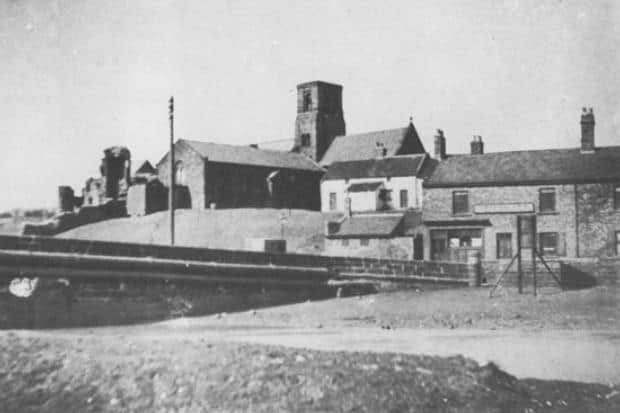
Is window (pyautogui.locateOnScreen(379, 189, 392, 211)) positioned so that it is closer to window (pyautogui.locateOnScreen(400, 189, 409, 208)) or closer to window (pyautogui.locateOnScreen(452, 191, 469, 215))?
window (pyautogui.locateOnScreen(400, 189, 409, 208))

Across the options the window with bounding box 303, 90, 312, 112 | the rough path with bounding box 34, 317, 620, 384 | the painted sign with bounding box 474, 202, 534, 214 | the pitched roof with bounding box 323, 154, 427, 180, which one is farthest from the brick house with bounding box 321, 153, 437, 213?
the rough path with bounding box 34, 317, 620, 384

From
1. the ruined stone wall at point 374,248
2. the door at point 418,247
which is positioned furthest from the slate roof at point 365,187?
the door at point 418,247

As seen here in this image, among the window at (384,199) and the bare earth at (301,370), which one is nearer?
the bare earth at (301,370)

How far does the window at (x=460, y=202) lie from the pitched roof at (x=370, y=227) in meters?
4.00

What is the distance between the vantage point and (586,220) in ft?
93.1

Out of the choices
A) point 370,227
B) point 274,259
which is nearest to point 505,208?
point 370,227

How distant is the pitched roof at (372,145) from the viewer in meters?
57.3

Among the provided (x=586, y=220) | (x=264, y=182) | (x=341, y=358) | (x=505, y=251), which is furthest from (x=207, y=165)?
(x=341, y=358)

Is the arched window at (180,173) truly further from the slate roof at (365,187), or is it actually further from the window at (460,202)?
the window at (460,202)

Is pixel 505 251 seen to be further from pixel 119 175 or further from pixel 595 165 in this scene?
pixel 119 175

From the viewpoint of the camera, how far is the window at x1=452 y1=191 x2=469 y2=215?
31.8 meters

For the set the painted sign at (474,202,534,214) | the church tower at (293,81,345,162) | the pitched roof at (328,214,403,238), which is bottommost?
the pitched roof at (328,214,403,238)

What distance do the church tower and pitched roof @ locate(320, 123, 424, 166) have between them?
6.03 ft

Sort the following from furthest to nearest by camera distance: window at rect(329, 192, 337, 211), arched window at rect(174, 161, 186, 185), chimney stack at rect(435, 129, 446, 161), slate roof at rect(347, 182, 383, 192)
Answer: arched window at rect(174, 161, 186, 185), window at rect(329, 192, 337, 211), slate roof at rect(347, 182, 383, 192), chimney stack at rect(435, 129, 446, 161)
